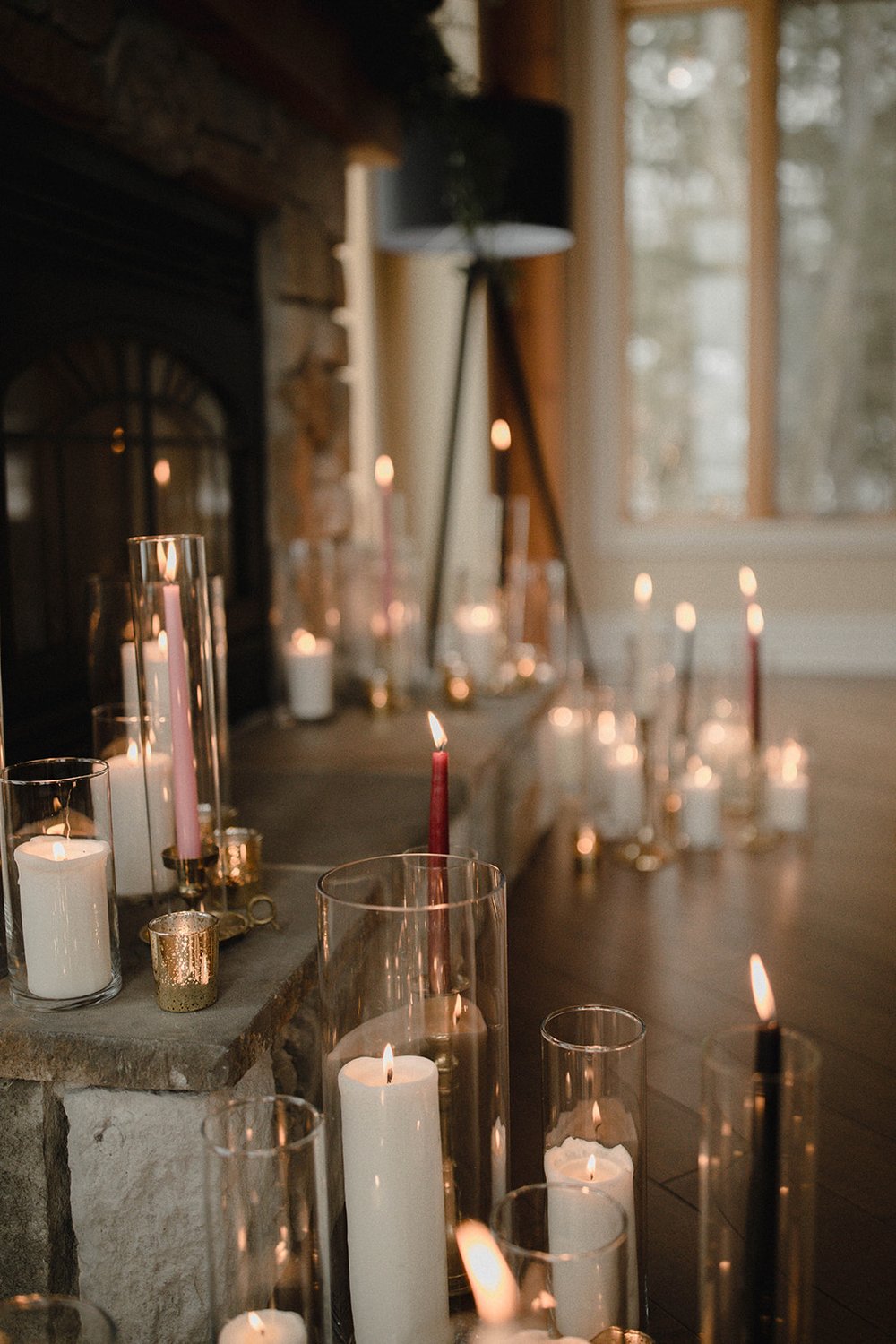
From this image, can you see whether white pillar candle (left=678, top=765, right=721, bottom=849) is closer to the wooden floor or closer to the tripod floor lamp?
the wooden floor

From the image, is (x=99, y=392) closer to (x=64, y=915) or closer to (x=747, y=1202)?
(x=64, y=915)

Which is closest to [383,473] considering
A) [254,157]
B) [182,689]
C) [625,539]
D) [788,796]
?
[254,157]

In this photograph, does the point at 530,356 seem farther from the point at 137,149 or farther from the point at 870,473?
the point at 137,149

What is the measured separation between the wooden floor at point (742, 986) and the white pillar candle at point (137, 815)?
49cm

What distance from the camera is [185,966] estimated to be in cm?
109

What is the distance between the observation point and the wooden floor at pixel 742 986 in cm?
117

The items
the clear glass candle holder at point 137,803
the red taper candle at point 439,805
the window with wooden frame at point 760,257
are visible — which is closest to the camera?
the red taper candle at point 439,805

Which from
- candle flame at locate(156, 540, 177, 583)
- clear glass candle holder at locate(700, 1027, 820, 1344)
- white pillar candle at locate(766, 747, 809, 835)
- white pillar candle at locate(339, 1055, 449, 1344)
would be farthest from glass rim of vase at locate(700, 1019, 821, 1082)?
white pillar candle at locate(766, 747, 809, 835)

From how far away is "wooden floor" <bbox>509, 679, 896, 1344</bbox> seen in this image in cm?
117

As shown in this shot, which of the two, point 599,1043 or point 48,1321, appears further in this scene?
point 599,1043

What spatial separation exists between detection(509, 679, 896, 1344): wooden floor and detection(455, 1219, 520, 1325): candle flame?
1.10ft

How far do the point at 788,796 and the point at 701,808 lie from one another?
22cm

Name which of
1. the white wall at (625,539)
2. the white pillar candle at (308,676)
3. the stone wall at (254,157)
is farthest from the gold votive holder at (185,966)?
the white wall at (625,539)

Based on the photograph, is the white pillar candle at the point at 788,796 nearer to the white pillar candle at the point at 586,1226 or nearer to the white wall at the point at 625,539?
the white pillar candle at the point at 586,1226
